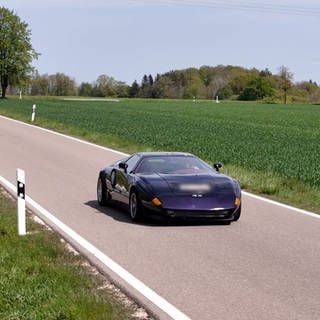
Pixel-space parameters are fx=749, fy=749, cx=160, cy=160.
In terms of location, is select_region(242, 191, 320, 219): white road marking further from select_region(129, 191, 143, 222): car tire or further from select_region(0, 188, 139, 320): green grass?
select_region(0, 188, 139, 320): green grass

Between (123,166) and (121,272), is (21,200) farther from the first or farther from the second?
(123,166)

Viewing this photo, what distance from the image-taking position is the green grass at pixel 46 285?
6.02 metres

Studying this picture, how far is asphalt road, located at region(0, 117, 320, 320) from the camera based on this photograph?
655 cm

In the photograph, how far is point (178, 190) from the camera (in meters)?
10.8

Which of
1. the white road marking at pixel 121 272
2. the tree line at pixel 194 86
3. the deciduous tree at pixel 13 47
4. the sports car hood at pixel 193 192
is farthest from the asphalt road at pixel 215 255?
the tree line at pixel 194 86

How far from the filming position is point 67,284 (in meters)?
6.97

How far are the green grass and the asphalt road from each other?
0.39 metres

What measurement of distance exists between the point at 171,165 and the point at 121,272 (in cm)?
407

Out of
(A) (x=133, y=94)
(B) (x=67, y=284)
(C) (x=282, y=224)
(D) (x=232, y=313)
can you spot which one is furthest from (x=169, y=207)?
(A) (x=133, y=94)

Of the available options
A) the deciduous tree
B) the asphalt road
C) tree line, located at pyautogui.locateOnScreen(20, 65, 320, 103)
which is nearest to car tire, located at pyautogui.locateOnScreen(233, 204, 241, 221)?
the asphalt road

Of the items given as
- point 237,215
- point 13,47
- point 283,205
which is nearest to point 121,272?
point 237,215

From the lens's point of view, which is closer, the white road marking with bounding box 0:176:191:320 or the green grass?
the green grass

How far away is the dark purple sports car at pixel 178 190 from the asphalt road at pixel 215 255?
10.4 inches

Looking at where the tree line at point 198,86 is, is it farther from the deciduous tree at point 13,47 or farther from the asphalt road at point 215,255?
the asphalt road at point 215,255
